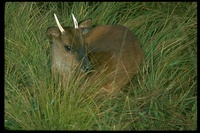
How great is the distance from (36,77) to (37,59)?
1.76 feet

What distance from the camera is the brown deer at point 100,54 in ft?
19.4

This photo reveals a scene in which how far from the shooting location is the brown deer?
5898mm

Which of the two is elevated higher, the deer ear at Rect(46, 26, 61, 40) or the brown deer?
the deer ear at Rect(46, 26, 61, 40)

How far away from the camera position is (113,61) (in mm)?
6148

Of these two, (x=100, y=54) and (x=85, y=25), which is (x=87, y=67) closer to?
(x=100, y=54)

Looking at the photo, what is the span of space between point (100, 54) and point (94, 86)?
0.69m

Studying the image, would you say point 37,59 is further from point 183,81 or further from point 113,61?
point 183,81

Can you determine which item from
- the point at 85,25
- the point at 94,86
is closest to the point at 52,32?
the point at 85,25

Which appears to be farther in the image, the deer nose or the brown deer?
the brown deer

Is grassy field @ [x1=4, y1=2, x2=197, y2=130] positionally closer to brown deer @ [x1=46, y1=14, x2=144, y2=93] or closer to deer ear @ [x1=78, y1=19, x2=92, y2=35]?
brown deer @ [x1=46, y1=14, x2=144, y2=93]

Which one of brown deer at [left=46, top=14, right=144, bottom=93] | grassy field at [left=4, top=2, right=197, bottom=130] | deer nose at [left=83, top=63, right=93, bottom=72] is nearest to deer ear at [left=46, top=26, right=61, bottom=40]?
brown deer at [left=46, top=14, right=144, bottom=93]

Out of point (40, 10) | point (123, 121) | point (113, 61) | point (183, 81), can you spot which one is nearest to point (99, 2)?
point (40, 10)

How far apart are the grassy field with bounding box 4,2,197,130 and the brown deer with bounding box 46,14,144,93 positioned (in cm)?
14

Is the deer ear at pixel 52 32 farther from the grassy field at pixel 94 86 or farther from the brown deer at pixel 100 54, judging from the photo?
the grassy field at pixel 94 86
